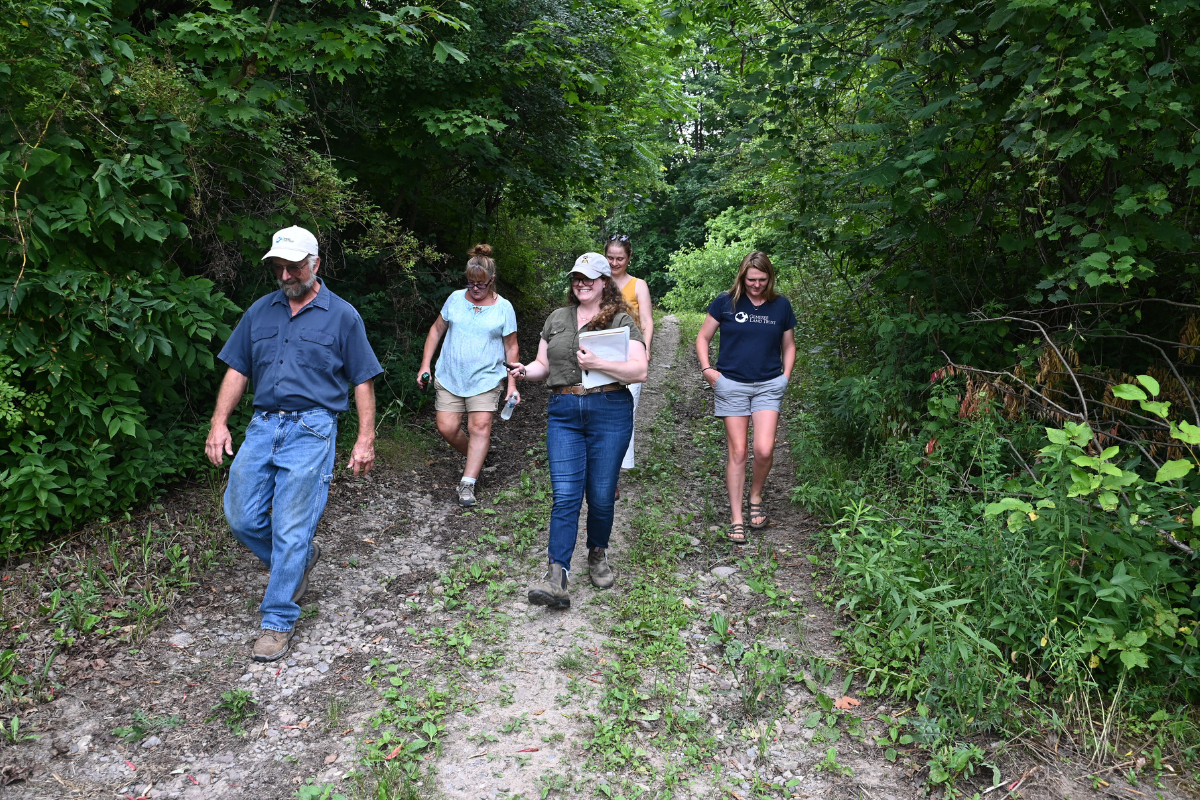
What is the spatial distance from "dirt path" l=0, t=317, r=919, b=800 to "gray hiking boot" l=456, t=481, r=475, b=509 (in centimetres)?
50

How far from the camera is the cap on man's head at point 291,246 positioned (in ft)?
13.1

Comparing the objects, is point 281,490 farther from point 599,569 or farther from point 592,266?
point 592,266

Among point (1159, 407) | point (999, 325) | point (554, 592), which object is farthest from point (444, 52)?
point (1159, 407)

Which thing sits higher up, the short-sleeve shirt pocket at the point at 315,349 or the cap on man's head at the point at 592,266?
the cap on man's head at the point at 592,266

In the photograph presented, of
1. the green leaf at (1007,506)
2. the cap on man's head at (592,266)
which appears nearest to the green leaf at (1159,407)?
the green leaf at (1007,506)

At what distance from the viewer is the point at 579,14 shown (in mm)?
8898

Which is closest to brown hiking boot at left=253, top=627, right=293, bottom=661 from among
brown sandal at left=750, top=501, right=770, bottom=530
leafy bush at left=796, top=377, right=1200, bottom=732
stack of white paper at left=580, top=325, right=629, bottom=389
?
stack of white paper at left=580, top=325, right=629, bottom=389

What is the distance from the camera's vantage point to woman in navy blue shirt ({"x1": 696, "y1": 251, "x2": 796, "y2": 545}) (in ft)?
18.3

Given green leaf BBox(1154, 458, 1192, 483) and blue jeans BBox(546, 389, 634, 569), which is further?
blue jeans BBox(546, 389, 634, 569)

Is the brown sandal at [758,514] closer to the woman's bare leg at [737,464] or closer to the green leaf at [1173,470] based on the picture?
the woman's bare leg at [737,464]

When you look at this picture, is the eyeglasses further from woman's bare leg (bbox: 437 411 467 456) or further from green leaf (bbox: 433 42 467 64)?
green leaf (bbox: 433 42 467 64)

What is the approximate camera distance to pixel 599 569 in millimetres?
4898

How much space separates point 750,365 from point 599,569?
1.91 m

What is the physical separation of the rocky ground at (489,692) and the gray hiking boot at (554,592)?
0.36 ft
